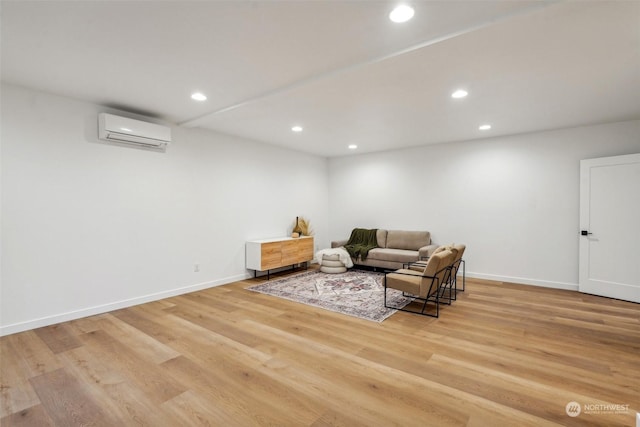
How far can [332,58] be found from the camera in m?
2.69

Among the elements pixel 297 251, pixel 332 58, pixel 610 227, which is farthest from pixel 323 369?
pixel 610 227

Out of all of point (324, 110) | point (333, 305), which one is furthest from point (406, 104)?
point (333, 305)

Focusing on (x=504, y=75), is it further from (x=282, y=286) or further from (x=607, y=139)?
(x=282, y=286)

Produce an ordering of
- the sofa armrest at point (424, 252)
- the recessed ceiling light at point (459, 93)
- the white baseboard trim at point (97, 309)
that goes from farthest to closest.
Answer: the sofa armrest at point (424, 252)
the recessed ceiling light at point (459, 93)
the white baseboard trim at point (97, 309)

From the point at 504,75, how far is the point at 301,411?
3434 millimetres

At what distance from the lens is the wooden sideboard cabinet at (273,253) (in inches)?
216

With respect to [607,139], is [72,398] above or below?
below

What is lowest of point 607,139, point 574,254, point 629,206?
point 574,254

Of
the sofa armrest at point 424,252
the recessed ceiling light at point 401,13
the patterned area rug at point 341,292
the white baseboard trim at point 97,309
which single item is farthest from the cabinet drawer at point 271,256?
the recessed ceiling light at point 401,13

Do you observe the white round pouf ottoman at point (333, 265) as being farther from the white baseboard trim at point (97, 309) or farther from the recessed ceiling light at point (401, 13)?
the recessed ceiling light at point (401, 13)

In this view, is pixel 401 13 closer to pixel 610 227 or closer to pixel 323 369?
pixel 323 369

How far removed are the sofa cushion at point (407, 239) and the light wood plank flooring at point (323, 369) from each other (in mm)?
2314

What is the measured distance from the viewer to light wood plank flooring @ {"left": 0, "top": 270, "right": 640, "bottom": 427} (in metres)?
1.98

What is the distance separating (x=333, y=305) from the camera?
A: 4121 millimetres
